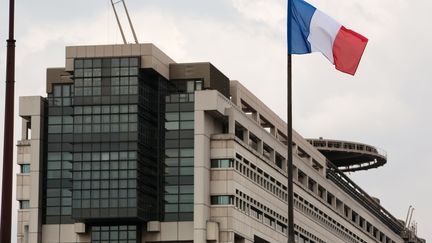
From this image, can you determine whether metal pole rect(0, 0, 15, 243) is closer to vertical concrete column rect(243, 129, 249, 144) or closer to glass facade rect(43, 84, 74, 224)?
glass facade rect(43, 84, 74, 224)

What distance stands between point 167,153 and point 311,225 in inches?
1556

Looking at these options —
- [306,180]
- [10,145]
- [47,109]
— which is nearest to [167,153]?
[47,109]

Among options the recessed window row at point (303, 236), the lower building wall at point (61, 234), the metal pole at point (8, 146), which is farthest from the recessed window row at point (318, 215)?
the metal pole at point (8, 146)

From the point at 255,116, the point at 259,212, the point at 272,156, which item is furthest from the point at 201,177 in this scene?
the point at 272,156

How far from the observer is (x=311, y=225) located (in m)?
178

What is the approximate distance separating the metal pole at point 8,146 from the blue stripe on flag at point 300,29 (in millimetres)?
18912

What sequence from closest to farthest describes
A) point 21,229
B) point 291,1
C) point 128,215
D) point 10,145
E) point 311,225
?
point 10,145, point 291,1, point 128,215, point 21,229, point 311,225

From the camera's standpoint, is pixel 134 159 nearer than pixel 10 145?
No

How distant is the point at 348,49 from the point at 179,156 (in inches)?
3264

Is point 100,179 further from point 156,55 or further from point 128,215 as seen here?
point 156,55

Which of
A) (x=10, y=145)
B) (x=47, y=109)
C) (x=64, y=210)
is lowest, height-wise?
(x=10, y=145)

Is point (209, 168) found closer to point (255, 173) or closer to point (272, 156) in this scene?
point (255, 173)

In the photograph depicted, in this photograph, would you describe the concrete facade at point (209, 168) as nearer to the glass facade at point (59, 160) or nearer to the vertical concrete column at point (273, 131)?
the glass facade at point (59, 160)

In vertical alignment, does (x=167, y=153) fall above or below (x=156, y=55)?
below
